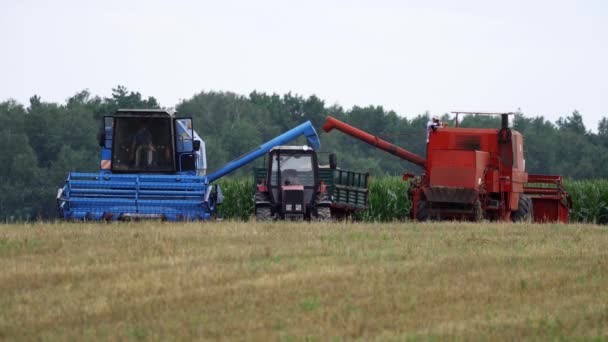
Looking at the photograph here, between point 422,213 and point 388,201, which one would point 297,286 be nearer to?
point 422,213

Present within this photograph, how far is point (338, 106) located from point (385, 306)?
111 metres

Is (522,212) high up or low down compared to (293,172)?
down

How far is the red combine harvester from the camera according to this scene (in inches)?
1206

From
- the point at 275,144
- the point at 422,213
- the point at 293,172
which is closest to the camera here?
the point at 293,172

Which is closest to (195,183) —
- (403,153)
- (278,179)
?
(278,179)

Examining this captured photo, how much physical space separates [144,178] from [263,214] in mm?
2841

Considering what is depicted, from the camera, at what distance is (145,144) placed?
30.0 metres

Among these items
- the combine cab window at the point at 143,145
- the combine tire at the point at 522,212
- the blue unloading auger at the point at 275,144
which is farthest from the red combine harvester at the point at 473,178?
the combine cab window at the point at 143,145

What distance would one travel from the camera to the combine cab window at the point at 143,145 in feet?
98.0

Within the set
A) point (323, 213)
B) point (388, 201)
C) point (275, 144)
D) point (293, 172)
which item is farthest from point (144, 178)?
point (388, 201)

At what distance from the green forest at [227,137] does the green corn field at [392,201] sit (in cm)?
2836

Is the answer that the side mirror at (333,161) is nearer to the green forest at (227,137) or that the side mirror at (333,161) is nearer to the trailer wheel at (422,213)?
the trailer wheel at (422,213)

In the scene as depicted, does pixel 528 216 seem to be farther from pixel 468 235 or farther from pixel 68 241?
pixel 68 241

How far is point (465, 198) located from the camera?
3031 centimetres
